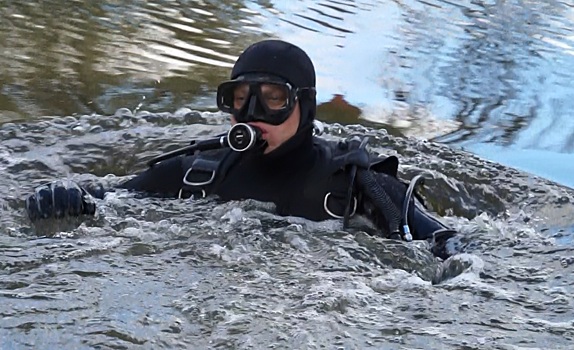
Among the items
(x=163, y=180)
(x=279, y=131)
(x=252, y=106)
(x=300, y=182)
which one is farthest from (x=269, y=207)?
(x=163, y=180)

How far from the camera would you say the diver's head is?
12.8 feet

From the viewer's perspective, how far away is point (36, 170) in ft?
16.6

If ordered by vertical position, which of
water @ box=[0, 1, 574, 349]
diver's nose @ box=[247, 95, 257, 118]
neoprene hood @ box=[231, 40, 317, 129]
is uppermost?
neoprene hood @ box=[231, 40, 317, 129]

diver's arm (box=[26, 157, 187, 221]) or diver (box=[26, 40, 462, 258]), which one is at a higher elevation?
diver (box=[26, 40, 462, 258])

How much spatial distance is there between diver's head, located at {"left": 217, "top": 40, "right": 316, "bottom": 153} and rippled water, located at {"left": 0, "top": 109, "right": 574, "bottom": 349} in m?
0.40

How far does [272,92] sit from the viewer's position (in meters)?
3.96

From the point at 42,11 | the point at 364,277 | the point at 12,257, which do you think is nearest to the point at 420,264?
the point at 364,277

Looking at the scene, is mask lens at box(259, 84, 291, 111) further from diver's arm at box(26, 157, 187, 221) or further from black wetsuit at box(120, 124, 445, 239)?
diver's arm at box(26, 157, 187, 221)

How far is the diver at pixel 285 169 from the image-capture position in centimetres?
385

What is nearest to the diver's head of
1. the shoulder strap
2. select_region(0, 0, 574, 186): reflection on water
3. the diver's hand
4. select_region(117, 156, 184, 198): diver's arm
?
the shoulder strap

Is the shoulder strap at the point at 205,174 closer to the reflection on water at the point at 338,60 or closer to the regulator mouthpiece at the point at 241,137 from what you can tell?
the regulator mouthpiece at the point at 241,137

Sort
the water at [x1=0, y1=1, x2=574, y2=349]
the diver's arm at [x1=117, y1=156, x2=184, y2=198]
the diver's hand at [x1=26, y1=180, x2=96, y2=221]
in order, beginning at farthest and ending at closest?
the diver's arm at [x1=117, y1=156, x2=184, y2=198] < the diver's hand at [x1=26, y1=180, x2=96, y2=221] < the water at [x1=0, y1=1, x2=574, y2=349]

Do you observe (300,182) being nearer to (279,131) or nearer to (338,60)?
(279,131)

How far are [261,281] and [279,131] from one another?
82 cm
